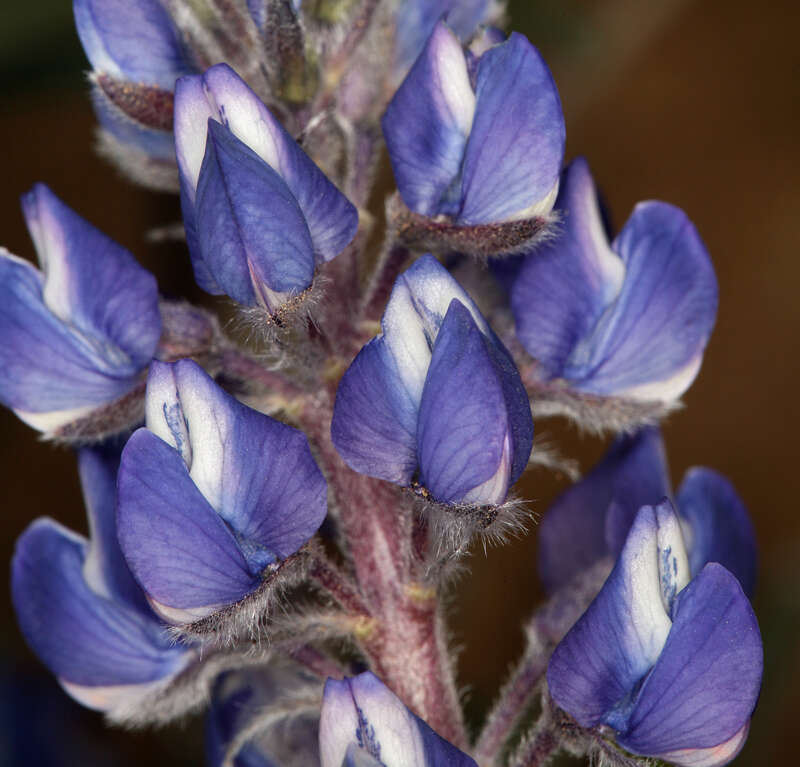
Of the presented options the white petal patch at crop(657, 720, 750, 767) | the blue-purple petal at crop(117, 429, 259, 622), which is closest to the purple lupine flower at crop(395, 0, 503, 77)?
the blue-purple petal at crop(117, 429, 259, 622)

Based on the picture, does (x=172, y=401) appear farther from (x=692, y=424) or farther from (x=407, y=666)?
(x=692, y=424)

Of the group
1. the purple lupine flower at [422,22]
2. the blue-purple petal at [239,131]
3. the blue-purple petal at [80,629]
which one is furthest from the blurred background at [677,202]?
the blue-purple petal at [239,131]

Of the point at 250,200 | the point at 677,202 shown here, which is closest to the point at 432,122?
the point at 250,200

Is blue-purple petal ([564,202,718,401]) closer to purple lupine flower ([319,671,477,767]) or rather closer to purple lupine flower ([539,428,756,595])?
purple lupine flower ([539,428,756,595])

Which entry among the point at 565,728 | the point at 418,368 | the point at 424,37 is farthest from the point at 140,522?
the point at 424,37

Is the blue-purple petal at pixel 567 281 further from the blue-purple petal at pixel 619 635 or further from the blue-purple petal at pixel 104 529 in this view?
the blue-purple petal at pixel 104 529

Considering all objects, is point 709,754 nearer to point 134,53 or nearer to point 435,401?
point 435,401
